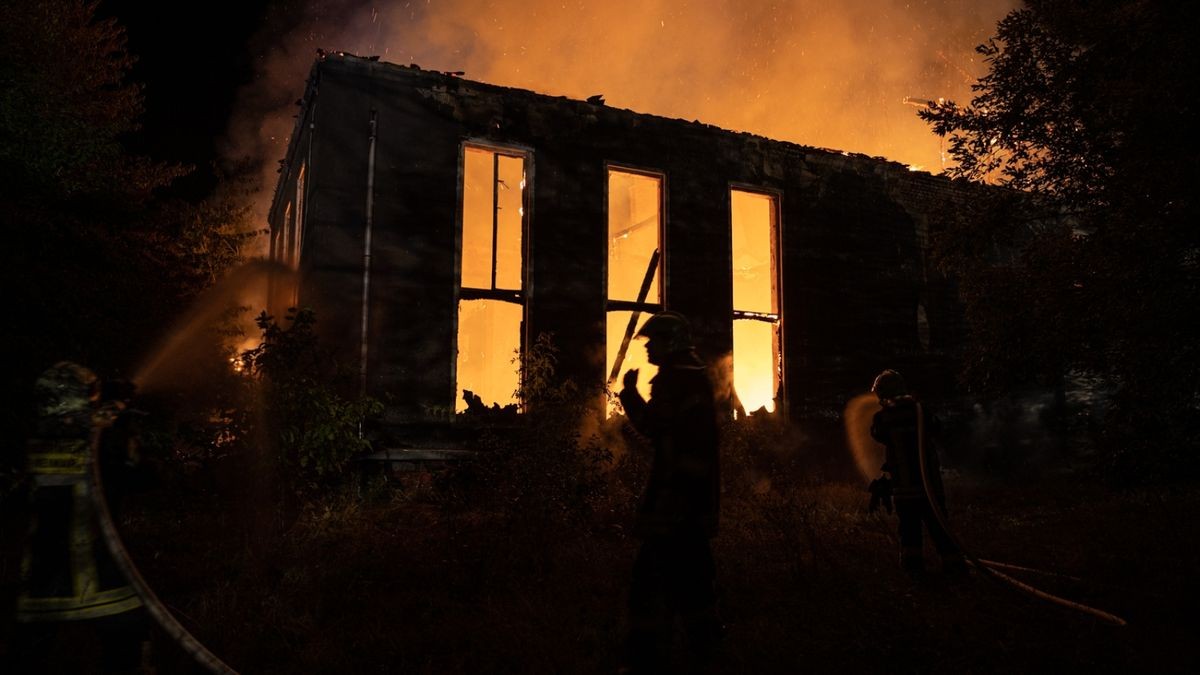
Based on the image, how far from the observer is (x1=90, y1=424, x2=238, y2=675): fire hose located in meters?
3.04

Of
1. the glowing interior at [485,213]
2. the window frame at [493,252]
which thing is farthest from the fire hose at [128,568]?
the glowing interior at [485,213]

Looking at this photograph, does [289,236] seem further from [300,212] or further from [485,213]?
[485,213]

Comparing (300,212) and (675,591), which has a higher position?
(300,212)

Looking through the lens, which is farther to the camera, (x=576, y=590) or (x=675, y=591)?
(x=576, y=590)

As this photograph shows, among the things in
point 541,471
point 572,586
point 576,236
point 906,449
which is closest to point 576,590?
point 572,586

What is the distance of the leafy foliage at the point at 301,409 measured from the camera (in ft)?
25.2

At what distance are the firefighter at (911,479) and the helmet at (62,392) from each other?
18.5 feet

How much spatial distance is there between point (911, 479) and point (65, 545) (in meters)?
5.79

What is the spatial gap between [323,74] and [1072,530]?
11551 millimetres

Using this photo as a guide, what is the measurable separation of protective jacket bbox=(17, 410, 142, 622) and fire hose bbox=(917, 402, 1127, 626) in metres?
5.43

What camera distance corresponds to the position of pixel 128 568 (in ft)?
10.1

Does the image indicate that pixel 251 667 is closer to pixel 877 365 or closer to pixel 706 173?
pixel 706 173

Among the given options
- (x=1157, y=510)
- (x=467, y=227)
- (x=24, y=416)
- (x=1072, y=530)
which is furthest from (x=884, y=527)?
(x=467, y=227)

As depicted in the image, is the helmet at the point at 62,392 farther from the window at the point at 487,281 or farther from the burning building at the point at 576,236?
the window at the point at 487,281
